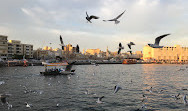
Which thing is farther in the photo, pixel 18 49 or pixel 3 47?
pixel 18 49

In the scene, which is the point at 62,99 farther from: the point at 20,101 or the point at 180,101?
the point at 180,101

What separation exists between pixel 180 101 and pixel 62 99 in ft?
52.5

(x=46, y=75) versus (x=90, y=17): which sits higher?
(x=90, y=17)

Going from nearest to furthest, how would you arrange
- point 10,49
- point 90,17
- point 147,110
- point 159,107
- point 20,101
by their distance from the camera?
point 90,17 < point 147,110 < point 159,107 < point 20,101 < point 10,49

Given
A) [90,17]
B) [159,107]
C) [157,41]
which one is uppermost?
[90,17]

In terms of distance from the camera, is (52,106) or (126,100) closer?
(52,106)

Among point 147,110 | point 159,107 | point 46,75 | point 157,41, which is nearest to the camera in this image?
point 157,41

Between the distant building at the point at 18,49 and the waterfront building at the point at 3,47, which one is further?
the distant building at the point at 18,49

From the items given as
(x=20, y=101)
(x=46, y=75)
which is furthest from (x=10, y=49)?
(x=20, y=101)

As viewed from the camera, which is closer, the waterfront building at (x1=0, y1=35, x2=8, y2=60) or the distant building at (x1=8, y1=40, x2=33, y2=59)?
the waterfront building at (x1=0, y1=35, x2=8, y2=60)

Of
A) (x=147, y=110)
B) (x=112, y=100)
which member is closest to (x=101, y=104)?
(x=112, y=100)

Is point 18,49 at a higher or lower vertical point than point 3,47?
lower

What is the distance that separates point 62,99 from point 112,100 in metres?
6.91

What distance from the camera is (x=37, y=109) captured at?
19.4 metres
